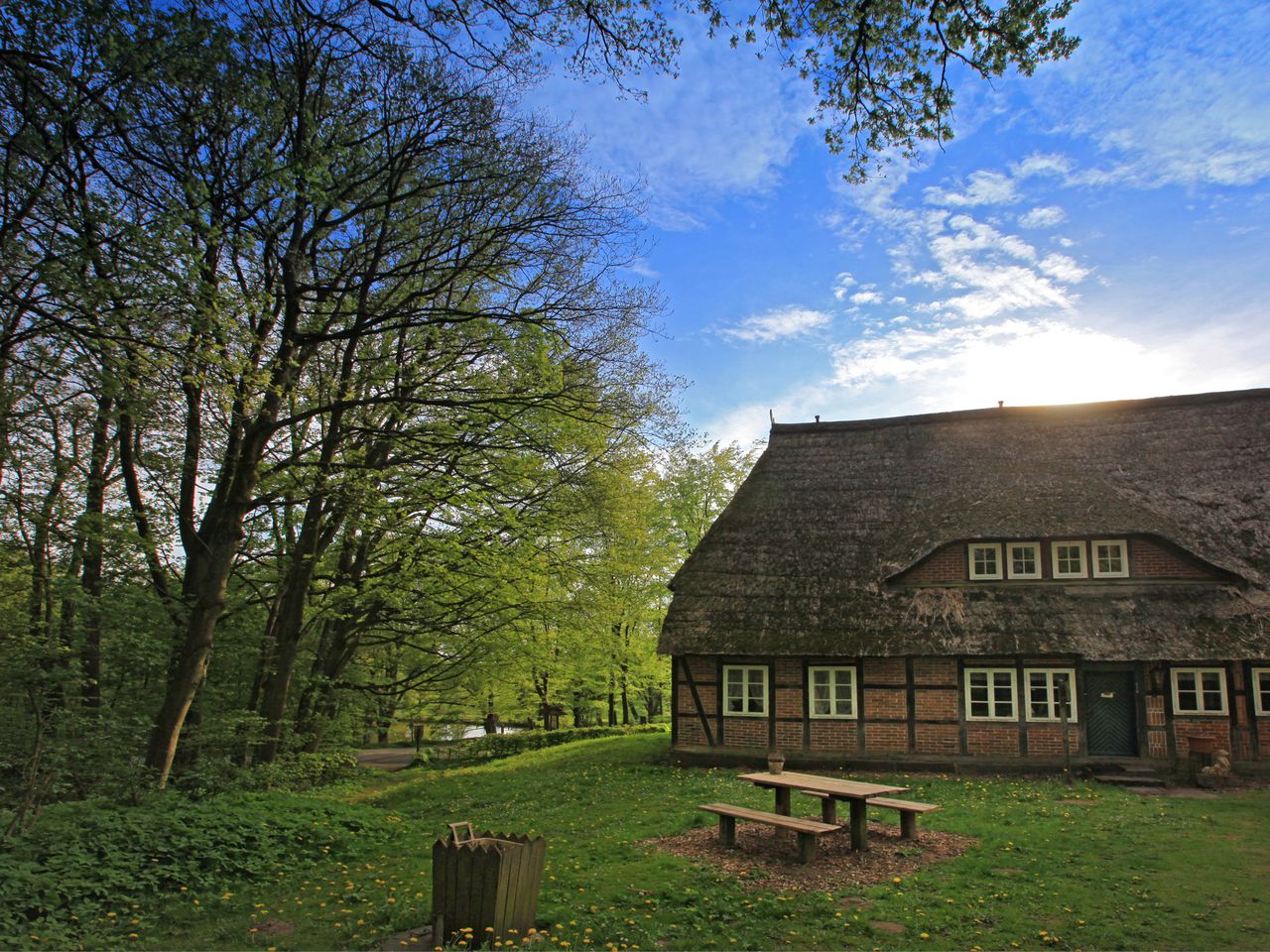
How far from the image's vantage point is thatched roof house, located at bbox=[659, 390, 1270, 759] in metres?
15.4

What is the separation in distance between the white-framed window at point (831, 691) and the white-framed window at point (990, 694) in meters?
2.28

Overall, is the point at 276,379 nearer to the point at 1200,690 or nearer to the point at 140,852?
the point at 140,852

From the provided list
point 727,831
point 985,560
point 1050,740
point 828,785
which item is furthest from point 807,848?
point 985,560

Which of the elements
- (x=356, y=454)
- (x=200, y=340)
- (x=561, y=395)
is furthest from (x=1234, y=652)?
(x=200, y=340)

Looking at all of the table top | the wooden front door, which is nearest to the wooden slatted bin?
the table top

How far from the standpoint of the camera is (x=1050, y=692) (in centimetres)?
1573

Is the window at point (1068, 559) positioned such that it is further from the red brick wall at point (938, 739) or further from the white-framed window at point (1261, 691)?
the red brick wall at point (938, 739)

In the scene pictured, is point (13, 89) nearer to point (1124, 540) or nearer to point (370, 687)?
point (370, 687)

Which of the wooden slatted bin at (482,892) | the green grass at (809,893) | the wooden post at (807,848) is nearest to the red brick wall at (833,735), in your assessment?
the green grass at (809,893)

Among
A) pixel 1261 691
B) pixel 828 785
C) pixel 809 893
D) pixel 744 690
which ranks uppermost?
pixel 1261 691

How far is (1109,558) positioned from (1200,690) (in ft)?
9.49

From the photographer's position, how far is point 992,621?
16.1 meters

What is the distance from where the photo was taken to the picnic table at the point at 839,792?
9.12 metres

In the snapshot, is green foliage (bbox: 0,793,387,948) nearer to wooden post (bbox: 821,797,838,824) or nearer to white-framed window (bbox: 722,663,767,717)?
wooden post (bbox: 821,797,838,824)
